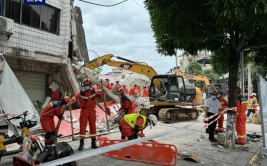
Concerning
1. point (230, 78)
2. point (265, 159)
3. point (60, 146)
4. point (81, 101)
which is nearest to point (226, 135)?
point (230, 78)

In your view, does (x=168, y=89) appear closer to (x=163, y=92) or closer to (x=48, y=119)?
(x=163, y=92)

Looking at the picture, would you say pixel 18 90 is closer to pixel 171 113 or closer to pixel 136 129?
pixel 136 129

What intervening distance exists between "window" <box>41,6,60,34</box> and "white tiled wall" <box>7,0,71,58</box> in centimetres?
22

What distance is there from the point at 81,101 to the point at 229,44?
479cm

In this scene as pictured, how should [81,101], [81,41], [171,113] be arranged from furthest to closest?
[81,41] < [171,113] < [81,101]

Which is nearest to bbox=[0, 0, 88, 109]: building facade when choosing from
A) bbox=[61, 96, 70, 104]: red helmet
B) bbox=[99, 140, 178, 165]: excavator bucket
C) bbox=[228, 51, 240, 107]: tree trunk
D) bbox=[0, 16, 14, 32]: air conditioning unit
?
bbox=[0, 16, 14, 32]: air conditioning unit

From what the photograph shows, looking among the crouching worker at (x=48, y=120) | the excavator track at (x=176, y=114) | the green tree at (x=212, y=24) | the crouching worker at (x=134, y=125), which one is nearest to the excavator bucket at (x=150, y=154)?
the crouching worker at (x=134, y=125)

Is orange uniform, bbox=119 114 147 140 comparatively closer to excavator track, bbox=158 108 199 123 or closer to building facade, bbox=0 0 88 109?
building facade, bbox=0 0 88 109

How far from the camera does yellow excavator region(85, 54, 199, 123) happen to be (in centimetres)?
1602

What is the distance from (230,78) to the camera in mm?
9250

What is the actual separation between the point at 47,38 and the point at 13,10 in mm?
2034

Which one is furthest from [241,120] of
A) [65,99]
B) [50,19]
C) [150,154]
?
[50,19]

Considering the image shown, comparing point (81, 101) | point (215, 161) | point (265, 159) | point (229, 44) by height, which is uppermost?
point (229, 44)

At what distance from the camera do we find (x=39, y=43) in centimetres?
1450
